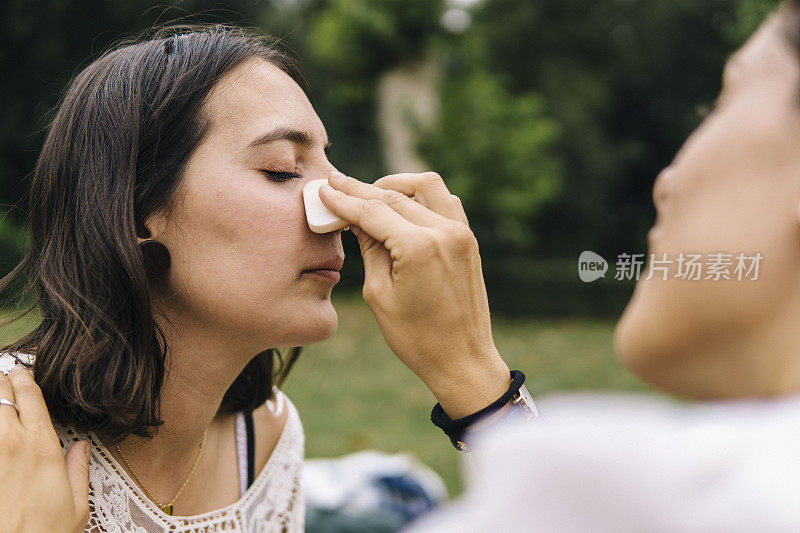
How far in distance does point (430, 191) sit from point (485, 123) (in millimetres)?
13013

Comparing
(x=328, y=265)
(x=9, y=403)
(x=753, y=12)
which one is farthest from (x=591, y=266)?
(x=9, y=403)

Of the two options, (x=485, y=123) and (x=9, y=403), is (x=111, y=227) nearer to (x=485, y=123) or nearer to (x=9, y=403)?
(x=9, y=403)

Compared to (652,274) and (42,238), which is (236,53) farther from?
(652,274)

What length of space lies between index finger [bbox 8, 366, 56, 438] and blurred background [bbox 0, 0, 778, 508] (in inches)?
33.0

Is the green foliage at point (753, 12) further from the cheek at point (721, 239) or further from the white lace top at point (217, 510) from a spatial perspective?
the white lace top at point (217, 510)

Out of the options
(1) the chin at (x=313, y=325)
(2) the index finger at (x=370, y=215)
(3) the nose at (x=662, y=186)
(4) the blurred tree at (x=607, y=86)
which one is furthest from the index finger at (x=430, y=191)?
(4) the blurred tree at (x=607, y=86)

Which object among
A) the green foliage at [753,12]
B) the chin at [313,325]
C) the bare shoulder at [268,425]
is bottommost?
the bare shoulder at [268,425]

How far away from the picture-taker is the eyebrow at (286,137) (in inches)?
79.1

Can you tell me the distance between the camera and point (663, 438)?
71 cm

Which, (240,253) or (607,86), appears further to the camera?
(607,86)

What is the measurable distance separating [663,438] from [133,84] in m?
1.85

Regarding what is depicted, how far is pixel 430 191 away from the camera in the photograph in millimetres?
1968

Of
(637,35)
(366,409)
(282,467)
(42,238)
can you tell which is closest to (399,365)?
(366,409)

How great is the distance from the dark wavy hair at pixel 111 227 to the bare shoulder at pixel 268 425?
60cm
